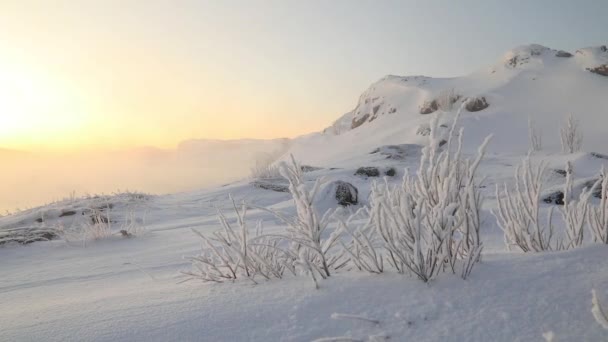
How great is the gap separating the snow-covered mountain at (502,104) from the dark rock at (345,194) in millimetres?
6594

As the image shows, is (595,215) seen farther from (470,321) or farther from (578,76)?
(578,76)

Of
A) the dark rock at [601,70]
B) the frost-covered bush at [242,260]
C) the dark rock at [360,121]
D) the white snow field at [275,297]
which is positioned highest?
the dark rock at [601,70]

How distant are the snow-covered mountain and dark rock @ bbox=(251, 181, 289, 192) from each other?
5032 mm

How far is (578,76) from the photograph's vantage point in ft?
51.4

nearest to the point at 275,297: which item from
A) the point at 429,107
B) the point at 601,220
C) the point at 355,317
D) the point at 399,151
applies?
the point at 355,317

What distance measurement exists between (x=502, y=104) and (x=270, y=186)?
1185 cm

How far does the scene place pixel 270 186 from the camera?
7.38m

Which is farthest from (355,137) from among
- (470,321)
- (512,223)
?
(470,321)

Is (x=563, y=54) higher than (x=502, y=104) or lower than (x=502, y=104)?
higher

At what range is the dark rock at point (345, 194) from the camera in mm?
5121

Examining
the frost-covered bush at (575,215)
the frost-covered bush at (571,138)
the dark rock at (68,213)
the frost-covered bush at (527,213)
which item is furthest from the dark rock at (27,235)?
the frost-covered bush at (571,138)

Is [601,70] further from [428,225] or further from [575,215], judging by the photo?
[428,225]

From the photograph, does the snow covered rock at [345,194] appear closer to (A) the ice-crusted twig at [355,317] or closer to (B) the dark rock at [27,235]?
(B) the dark rock at [27,235]

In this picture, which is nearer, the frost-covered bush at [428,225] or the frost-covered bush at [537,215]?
the frost-covered bush at [428,225]
